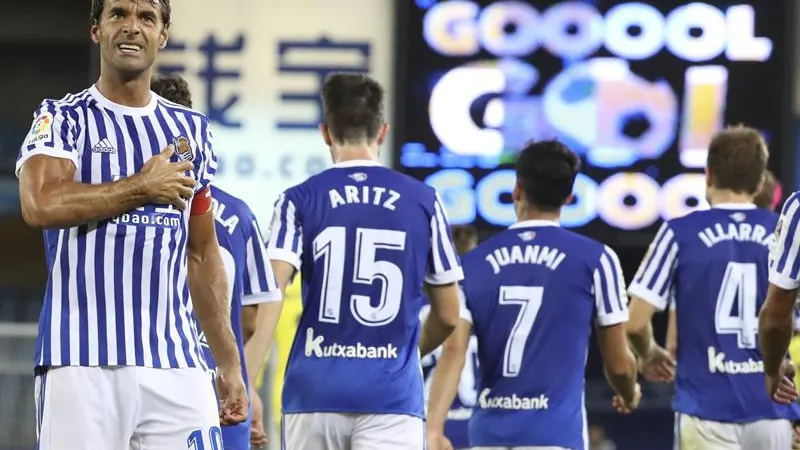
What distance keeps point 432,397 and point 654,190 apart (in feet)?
17.3

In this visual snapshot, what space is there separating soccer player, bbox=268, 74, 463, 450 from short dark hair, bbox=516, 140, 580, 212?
532mm

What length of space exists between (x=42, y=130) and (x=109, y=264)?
15.1 inches

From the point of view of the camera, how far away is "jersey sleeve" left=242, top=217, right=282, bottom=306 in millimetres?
6144

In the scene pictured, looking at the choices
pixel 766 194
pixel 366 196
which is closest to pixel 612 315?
pixel 366 196

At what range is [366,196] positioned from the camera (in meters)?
5.97

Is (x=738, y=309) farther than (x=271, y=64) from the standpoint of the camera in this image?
No

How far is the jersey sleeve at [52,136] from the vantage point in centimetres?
441

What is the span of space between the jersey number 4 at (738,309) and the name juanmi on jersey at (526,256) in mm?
788

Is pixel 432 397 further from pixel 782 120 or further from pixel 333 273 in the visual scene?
pixel 782 120

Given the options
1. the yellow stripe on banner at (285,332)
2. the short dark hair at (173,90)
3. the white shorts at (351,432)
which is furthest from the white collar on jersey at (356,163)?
the yellow stripe on banner at (285,332)

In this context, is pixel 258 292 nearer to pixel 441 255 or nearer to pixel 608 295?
pixel 441 255

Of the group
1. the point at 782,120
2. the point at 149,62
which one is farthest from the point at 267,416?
the point at 149,62

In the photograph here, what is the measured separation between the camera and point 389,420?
19.2 ft

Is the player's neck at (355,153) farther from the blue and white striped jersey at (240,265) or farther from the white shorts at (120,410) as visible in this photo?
the white shorts at (120,410)
